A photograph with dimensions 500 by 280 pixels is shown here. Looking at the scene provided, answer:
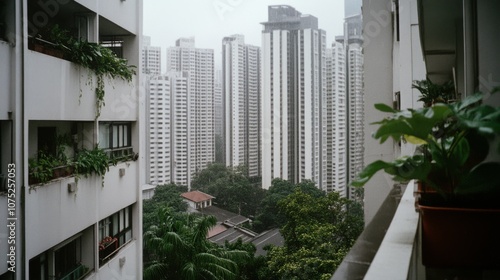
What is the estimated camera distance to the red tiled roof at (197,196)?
76.5 ft

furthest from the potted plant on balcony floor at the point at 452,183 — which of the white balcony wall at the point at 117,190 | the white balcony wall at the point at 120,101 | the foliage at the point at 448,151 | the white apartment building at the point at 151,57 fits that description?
the white apartment building at the point at 151,57

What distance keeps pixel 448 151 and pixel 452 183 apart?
11 centimetres

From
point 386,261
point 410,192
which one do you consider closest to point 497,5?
point 386,261

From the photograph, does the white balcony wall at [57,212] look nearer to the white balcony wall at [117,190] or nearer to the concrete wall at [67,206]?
the concrete wall at [67,206]

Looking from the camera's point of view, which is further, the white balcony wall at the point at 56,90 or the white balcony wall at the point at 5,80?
the white balcony wall at the point at 56,90

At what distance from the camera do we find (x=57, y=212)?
5938 mm

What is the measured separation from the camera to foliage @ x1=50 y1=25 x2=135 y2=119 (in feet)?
20.7

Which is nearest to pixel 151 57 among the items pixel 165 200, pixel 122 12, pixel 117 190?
pixel 165 200

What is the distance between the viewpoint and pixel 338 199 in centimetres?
1260

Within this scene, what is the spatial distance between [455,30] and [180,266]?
30.5 feet

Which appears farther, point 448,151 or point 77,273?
point 77,273

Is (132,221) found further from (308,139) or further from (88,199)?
(308,139)

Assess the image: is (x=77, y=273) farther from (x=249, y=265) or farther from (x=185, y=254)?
(x=249, y=265)

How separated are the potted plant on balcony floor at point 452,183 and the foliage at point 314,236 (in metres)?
8.23
